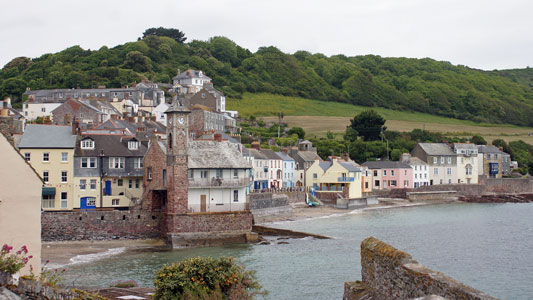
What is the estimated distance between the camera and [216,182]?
145 ft

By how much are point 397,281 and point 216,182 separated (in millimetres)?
34067

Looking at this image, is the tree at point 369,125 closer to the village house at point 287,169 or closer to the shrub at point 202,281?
the village house at point 287,169

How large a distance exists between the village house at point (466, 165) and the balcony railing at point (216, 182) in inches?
2620

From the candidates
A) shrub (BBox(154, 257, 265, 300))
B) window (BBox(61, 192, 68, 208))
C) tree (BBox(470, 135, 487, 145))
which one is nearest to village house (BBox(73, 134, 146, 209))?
window (BBox(61, 192, 68, 208))

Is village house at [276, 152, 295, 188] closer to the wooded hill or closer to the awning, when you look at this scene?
the awning

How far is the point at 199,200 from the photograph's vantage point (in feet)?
142

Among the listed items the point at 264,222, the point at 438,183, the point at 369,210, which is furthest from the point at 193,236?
the point at 438,183

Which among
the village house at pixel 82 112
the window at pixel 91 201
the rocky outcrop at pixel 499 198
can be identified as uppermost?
the village house at pixel 82 112

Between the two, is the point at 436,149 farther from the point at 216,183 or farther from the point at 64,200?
the point at 64,200

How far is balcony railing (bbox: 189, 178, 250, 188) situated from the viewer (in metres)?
43.2

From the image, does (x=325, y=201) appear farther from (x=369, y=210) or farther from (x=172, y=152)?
(x=172, y=152)

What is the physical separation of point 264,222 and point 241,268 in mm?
36112

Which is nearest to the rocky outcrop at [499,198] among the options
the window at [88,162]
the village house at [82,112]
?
the village house at [82,112]

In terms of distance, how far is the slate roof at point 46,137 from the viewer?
44.2m
